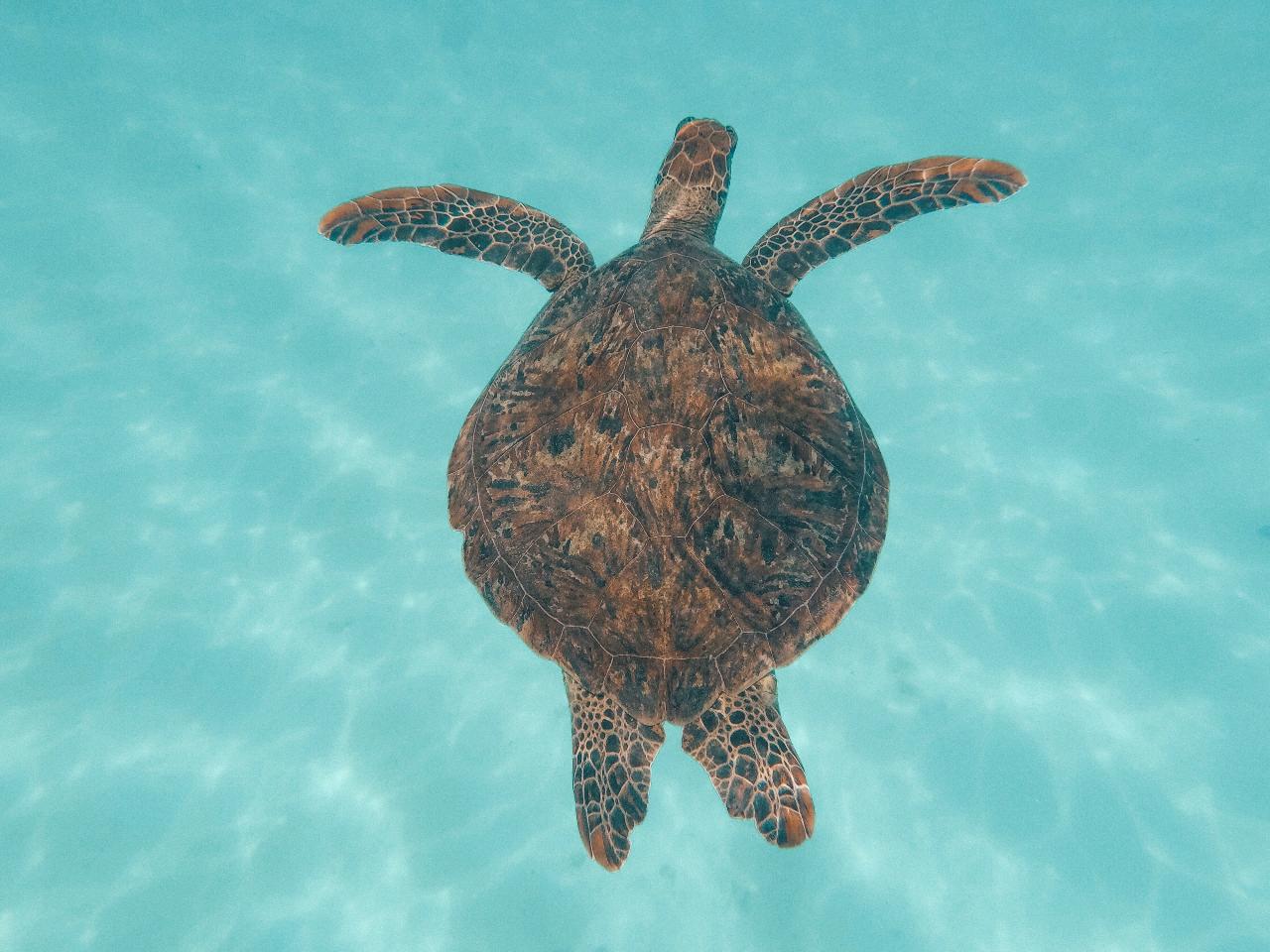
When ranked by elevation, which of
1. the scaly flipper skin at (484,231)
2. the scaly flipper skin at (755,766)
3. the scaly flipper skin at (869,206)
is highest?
the scaly flipper skin at (484,231)

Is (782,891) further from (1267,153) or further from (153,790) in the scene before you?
(1267,153)

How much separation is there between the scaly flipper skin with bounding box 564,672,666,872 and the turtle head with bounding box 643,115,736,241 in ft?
13.1

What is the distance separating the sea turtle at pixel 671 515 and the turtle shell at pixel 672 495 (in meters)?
0.01

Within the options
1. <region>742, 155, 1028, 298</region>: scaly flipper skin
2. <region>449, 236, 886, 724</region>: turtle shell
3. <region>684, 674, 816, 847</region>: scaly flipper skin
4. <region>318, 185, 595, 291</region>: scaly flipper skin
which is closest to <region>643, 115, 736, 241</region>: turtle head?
<region>742, 155, 1028, 298</region>: scaly flipper skin

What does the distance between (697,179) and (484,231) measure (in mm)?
1865

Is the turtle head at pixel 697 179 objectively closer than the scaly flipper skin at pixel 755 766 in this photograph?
No

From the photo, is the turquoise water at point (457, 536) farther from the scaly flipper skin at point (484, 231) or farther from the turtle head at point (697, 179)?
the turtle head at point (697, 179)

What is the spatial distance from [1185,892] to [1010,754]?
180 cm

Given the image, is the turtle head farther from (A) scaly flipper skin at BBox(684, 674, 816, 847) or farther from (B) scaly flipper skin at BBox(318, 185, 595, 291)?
(A) scaly flipper skin at BBox(684, 674, 816, 847)

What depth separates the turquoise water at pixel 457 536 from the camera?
664 cm

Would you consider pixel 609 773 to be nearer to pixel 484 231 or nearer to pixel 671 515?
pixel 671 515

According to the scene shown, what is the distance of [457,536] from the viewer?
7.89 m

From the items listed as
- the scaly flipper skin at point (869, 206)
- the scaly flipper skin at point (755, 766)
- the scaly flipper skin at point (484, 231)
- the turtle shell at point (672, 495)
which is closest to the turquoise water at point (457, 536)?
the scaly flipper skin at point (484, 231)

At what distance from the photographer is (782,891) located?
6.56 m
